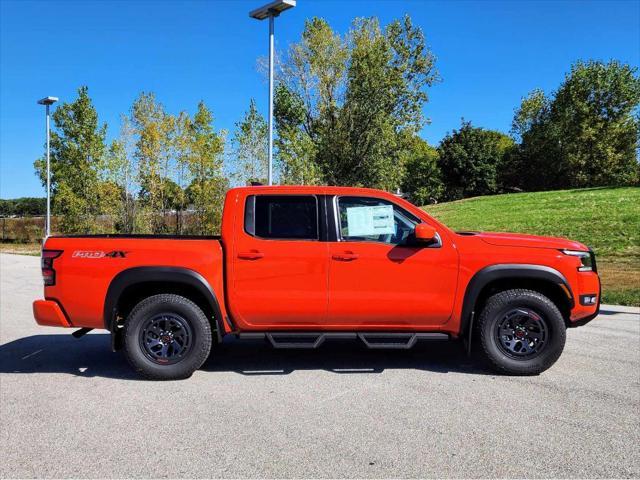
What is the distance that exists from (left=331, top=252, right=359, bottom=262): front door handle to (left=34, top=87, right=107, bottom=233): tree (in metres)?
21.8

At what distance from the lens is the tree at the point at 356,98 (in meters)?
25.0

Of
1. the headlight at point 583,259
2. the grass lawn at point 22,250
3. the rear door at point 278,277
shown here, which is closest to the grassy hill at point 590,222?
the headlight at point 583,259

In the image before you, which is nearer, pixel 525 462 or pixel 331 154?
pixel 525 462

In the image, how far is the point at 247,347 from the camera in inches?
264

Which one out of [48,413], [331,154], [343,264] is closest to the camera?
[48,413]

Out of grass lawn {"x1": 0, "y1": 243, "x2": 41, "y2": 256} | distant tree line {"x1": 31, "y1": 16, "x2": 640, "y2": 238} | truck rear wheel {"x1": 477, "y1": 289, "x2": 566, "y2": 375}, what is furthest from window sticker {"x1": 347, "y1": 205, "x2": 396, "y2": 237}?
grass lawn {"x1": 0, "y1": 243, "x2": 41, "y2": 256}

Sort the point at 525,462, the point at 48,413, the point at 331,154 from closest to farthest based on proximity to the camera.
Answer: the point at 525,462 → the point at 48,413 → the point at 331,154

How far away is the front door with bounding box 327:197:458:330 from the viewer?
17.1 feet

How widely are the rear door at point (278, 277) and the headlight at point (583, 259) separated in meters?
2.46

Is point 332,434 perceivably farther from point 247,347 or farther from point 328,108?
point 328,108

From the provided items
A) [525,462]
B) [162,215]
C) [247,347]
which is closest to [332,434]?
[525,462]

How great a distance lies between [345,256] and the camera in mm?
5219

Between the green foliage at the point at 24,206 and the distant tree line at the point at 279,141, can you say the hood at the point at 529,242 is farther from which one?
the green foliage at the point at 24,206

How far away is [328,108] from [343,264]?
74.4ft
